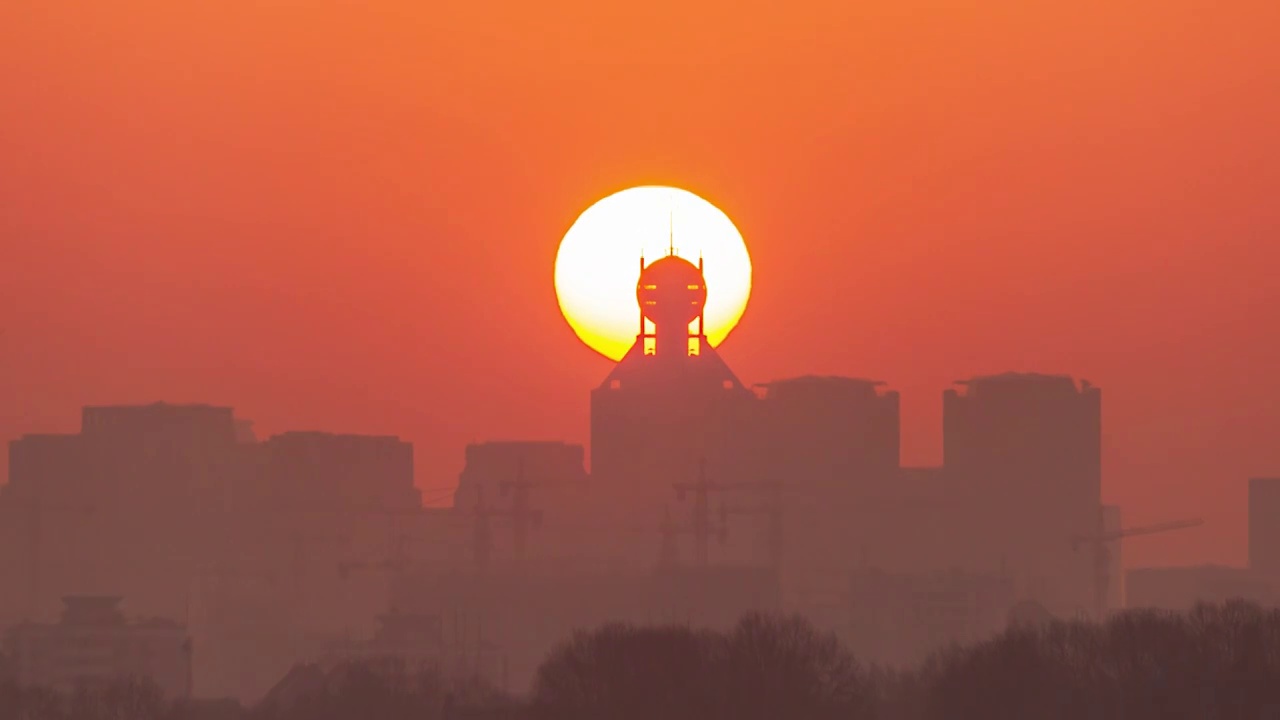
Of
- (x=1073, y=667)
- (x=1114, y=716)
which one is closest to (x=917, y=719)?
(x=1073, y=667)

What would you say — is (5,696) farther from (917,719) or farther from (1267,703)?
(1267,703)

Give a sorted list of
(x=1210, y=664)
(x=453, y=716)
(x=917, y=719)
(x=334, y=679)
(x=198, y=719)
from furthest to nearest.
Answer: (x=334, y=679), (x=198, y=719), (x=453, y=716), (x=917, y=719), (x=1210, y=664)

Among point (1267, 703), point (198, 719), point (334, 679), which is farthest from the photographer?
point (334, 679)

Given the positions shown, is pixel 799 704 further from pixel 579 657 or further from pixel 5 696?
pixel 5 696

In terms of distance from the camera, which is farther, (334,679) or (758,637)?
(334,679)

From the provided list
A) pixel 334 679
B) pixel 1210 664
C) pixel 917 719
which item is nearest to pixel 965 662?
pixel 917 719

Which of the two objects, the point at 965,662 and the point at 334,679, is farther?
the point at 334,679
